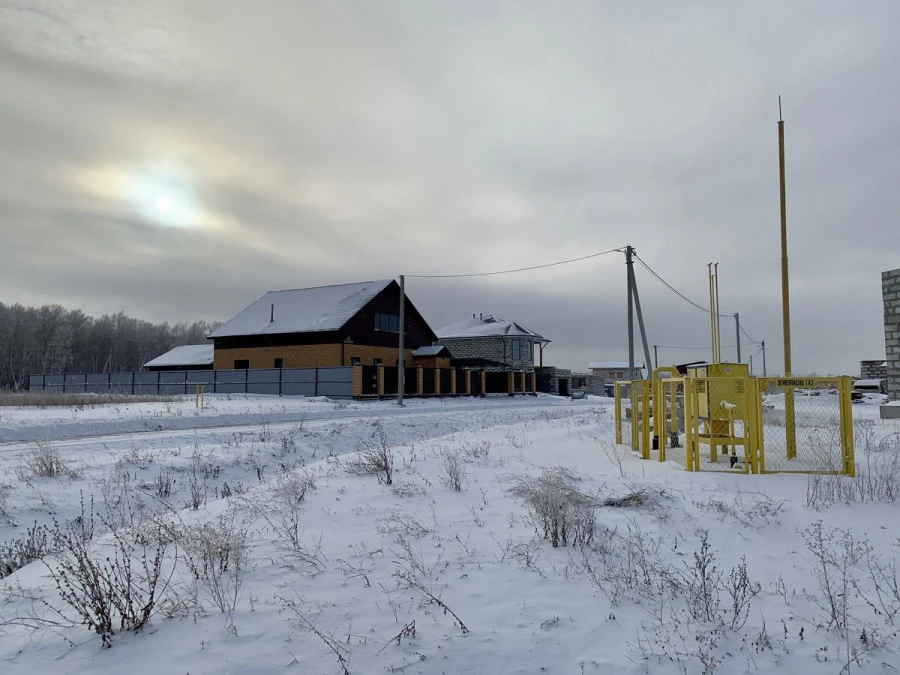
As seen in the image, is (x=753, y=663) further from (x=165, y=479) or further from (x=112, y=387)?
(x=112, y=387)

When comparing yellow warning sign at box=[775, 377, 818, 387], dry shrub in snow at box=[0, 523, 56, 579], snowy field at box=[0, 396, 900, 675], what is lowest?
dry shrub in snow at box=[0, 523, 56, 579]

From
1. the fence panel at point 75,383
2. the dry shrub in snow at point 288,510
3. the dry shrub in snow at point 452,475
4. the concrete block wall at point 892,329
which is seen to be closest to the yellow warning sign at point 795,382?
the dry shrub in snow at point 452,475

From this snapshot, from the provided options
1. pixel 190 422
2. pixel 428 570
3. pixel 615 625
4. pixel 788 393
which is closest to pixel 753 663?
pixel 615 625

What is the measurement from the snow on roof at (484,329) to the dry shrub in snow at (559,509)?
44655 mm

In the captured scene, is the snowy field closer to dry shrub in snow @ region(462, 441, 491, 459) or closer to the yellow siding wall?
dry shrub in snow @ region(462, 441, 491, 459)

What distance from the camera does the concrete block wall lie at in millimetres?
16359

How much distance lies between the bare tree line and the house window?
4198cm

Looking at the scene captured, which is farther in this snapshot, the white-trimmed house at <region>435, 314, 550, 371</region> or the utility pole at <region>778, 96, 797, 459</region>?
the white-trimmed house at <region>435, 314, 550, 371</region>

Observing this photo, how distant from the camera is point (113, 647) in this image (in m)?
3.95

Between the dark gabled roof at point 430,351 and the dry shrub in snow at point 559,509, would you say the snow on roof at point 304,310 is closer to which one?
the dark gabled roof at point 430,351

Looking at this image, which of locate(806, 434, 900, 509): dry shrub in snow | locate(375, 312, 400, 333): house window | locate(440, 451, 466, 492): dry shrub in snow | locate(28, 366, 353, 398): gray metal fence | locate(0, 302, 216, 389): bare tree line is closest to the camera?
locate(806, 434, 900, 509): dry shrub in snow

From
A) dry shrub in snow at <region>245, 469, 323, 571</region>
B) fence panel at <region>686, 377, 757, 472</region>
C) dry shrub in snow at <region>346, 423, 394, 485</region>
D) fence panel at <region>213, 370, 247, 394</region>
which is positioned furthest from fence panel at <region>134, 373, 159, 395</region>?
fence panel at <region>686, 377, 757, 472</region>

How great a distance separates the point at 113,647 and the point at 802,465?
9.59 m

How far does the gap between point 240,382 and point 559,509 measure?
33.2 metres
